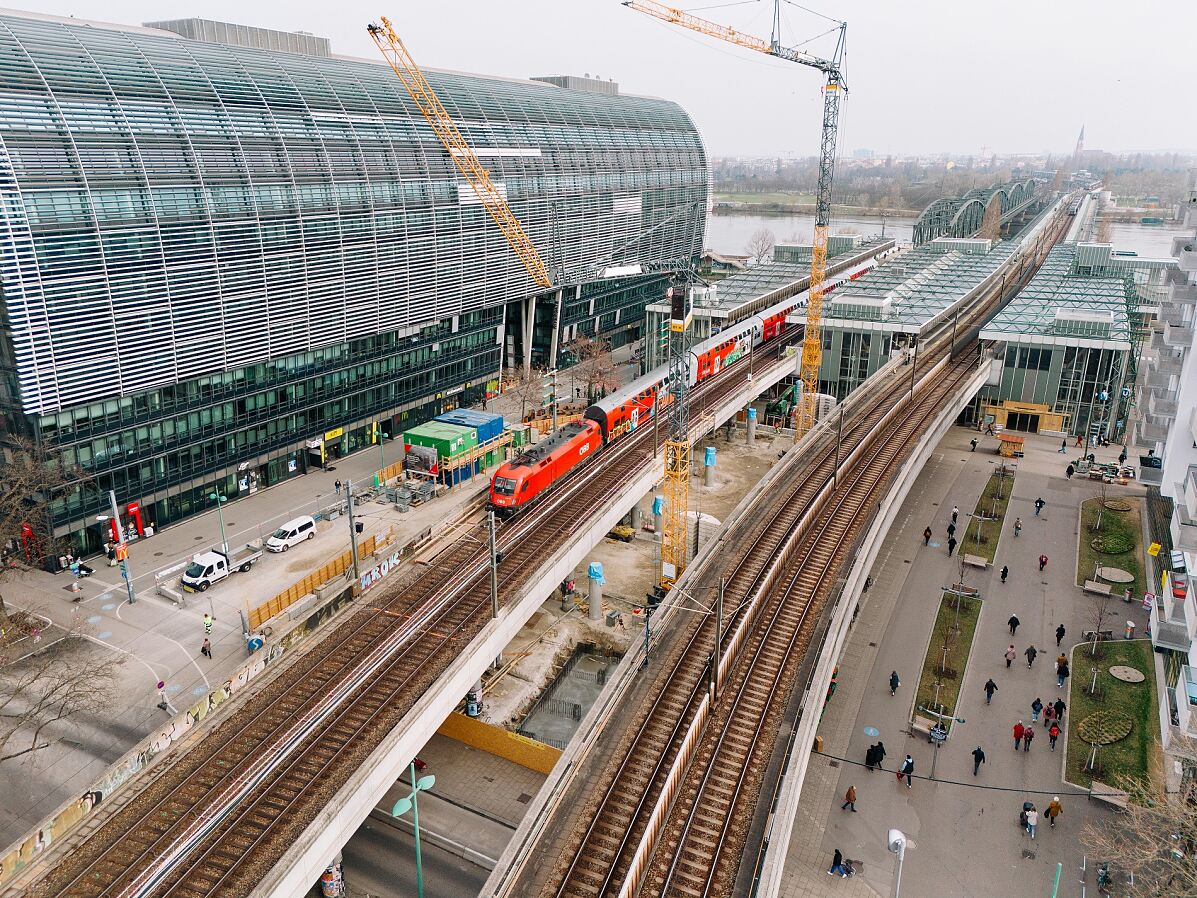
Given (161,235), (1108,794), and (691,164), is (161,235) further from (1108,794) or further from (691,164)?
(691,164)

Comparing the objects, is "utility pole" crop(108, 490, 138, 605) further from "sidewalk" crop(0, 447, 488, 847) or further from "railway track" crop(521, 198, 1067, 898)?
"railway track" crop(521, 198, 1067, 898)

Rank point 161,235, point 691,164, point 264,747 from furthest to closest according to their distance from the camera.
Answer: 1. point 691,164
2. point 161,235
3. point 264,747

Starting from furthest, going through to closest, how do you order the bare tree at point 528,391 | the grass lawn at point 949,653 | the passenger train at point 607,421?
1. the bare tree at point 528,391
2. the passenger train at point 607,421
3. the grass lawn at point 949,653

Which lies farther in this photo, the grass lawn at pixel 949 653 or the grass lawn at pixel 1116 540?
the grass lawn at pixel 1116 540

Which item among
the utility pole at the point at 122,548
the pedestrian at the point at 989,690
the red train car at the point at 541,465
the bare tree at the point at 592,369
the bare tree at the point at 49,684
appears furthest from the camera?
the bare tree at the point at 592,369

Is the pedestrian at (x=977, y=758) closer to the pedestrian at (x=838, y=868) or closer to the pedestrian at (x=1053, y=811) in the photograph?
the pedestrian at (x=1053, y=811)

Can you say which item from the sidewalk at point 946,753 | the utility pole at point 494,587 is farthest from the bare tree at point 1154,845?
the utility pole at point 494,587

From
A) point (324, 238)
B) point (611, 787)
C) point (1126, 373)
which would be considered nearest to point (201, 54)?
point (324, 238)
